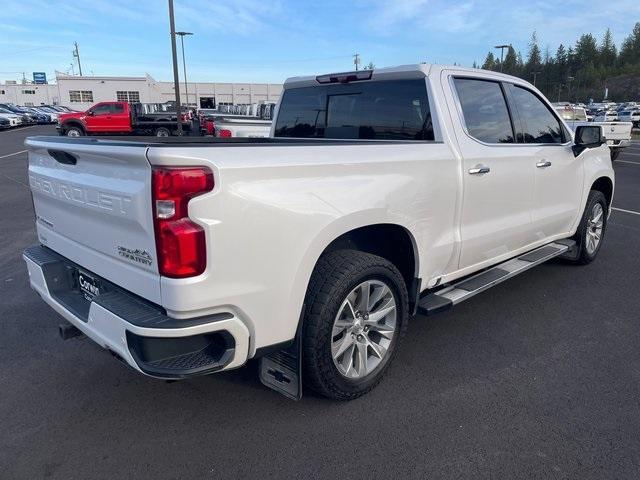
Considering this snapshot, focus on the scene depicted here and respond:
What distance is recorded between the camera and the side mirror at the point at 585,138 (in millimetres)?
4730

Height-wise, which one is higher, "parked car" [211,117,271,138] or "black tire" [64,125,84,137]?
"parked car" [211,117,271,138]

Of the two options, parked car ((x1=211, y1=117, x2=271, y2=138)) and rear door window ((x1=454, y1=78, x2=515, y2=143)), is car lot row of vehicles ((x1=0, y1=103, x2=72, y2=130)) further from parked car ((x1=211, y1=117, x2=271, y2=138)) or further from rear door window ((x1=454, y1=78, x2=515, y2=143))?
rear door window ((x1=454, y1=78, x2=515, y2=143))

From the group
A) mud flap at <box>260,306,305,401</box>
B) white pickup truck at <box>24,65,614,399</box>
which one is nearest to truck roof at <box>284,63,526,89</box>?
white pickup truck at <box>24,65,614,399</box>

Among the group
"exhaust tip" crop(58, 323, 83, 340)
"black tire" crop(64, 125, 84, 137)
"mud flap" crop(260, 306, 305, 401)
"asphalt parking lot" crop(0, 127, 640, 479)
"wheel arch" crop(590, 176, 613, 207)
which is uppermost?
"wheel arch" crop(590, 176, 613, 207)

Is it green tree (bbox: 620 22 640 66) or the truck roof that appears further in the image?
green tree (bbox: 620 22 640 66)

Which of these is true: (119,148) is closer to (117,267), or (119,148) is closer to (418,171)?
(117,267)

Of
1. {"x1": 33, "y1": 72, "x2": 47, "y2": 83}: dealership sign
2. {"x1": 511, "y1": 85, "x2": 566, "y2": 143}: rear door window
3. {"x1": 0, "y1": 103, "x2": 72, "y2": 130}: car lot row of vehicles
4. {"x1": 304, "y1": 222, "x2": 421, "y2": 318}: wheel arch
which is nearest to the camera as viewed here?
{"x1": 304, "y1": 222, "x2": 421, "y2": 318}: wheel arch

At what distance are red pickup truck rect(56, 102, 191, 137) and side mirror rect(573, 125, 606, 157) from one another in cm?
2322

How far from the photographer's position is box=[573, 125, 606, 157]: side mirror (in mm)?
4730

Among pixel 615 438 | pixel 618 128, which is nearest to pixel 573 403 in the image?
pixel 615 438

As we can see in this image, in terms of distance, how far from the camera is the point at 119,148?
2.27 m

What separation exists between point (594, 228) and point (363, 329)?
12.9ft

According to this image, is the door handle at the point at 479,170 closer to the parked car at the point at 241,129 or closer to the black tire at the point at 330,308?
the black tire at the point at 330,308

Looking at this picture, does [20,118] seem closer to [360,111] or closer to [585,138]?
[360,111]
